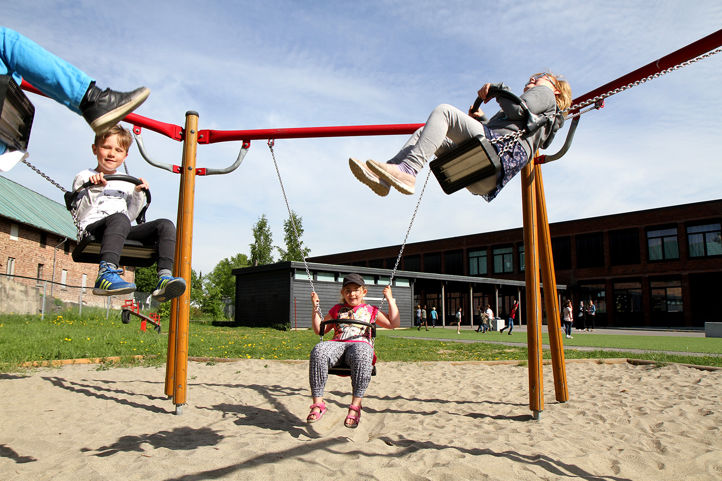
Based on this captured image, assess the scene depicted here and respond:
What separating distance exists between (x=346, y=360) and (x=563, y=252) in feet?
132

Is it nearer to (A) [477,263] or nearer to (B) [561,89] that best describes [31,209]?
(B) [561,89]

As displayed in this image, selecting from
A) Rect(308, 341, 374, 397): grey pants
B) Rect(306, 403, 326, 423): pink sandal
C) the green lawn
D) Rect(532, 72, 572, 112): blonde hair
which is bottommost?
the green lawn

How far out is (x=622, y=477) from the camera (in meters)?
3.19

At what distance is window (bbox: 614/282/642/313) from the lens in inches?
1455

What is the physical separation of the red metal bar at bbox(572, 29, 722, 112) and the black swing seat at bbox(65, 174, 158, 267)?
3892 mm

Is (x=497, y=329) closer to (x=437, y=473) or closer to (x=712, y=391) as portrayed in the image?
(x=712, y=391)

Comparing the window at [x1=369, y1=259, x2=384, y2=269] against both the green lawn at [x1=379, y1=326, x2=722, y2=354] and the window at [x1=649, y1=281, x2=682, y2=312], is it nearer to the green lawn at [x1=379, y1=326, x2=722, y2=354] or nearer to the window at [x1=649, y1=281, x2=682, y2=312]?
the window at [x1=649, y1=281, x2=682, y2=312]

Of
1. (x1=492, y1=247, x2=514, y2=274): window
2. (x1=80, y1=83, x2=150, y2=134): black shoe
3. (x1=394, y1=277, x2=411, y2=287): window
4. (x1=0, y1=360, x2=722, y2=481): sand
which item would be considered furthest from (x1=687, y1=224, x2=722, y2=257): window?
(x1=80, y1=83, x2=150, y2=134): black shoe

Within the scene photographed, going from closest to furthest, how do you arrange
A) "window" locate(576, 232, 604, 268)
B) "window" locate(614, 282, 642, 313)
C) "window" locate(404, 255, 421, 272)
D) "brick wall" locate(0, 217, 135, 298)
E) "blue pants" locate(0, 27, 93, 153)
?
1. "blue pants" locate(0, 27, 93, 153)
2. "brick wall" locate(0, 217, 135, 298)
3. "window" locate(614, 282, 642, 313)
4. "window" locate(576, 232, 604, 268)
5. "window" locate(404, 255, 421, 272)

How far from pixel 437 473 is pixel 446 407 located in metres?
2.40

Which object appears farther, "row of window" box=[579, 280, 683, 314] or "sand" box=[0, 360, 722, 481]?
"row of window" box=[579, 280, 683, 314]

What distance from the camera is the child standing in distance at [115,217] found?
3.75 metres

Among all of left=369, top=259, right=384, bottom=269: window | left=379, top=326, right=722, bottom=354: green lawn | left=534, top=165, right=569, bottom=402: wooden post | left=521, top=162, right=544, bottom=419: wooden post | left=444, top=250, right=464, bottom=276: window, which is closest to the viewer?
left=521, top=162, right=544, bottom=419: wooden post

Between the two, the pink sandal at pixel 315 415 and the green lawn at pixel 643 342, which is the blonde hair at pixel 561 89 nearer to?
the pink sandal at pixel 315 415
